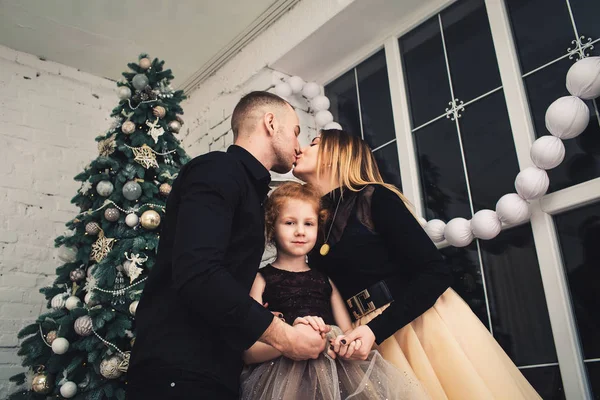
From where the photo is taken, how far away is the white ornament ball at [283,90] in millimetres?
3193

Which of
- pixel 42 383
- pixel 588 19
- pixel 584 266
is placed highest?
pixel 588 19

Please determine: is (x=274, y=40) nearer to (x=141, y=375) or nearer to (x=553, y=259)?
(x=553, y=259)

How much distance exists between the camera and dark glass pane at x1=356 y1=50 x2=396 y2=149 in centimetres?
294

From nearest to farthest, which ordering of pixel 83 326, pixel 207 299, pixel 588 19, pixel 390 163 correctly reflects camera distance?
pixel 207 299
pixel 588 19
pixel 83 326
pixel 390 163

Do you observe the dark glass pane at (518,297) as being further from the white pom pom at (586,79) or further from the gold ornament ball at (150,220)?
the gold ornament ball at (150,220)

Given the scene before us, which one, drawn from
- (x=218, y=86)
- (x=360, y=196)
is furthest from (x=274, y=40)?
(x=360, y=196)

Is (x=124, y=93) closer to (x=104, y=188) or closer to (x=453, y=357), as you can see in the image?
(x=104, y=188)

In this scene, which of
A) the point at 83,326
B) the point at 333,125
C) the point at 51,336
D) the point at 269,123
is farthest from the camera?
the point at 333,125

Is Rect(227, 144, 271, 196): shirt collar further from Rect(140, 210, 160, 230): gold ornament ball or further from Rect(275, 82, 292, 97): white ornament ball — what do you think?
Rect(275, 82, 292, 97): white ornament ball

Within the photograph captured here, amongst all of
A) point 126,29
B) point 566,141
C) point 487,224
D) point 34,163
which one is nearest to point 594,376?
point 487,224

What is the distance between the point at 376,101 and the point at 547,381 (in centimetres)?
180

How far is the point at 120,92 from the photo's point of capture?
270cm

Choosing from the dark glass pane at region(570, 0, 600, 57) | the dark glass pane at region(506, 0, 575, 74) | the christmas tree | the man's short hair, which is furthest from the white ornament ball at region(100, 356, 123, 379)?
the dark glass pane at region(570, 0, 600, 57)

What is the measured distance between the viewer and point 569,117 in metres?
1.83
